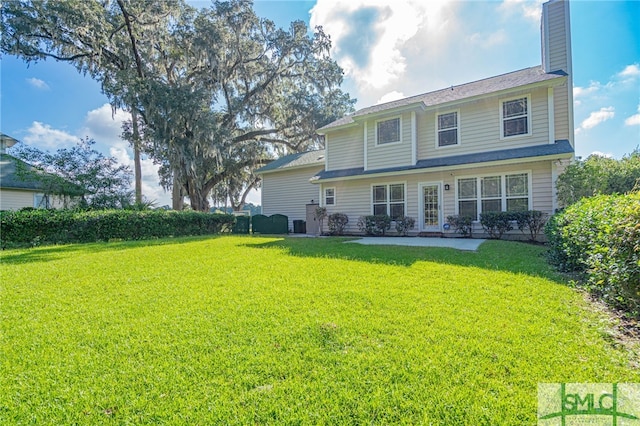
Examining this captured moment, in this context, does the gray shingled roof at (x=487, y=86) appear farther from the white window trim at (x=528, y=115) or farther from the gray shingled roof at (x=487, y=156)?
the gray shingled roof at (x=487, y=156)

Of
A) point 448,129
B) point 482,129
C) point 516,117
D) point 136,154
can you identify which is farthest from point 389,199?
point 136,154

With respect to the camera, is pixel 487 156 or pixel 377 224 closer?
pixel 487 156

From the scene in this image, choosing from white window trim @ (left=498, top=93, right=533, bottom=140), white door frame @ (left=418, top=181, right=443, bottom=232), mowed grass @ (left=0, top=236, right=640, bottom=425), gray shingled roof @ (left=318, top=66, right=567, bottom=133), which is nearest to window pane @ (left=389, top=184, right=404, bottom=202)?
white door frame @ (left=418, top=181, right=443, bottom=232)

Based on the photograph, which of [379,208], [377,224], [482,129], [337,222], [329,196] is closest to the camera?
[482,129]

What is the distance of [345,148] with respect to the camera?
14.1 meters

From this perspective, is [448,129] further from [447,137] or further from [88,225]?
[88,225]

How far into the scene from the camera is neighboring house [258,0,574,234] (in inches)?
386

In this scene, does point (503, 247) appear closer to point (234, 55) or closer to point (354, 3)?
point (354, 3)

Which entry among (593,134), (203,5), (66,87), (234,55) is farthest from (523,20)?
(66,87)

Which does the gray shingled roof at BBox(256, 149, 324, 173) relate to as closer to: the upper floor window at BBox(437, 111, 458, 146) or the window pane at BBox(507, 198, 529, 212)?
the upper floor window at BBox(437, 111, 458, 146)

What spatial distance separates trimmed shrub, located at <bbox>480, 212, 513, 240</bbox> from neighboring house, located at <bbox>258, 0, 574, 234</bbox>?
604 mm

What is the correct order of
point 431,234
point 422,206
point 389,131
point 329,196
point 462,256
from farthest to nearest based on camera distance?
point 329,196 → point 389,131 → point 422,206 → point 431,234 → point 462,256

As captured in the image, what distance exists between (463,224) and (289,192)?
33.6 feet

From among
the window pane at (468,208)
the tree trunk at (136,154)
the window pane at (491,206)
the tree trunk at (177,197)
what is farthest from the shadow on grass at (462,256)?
the tree trunk at (136,154)
